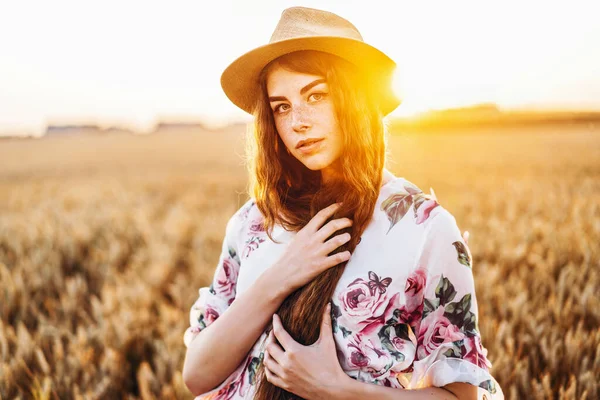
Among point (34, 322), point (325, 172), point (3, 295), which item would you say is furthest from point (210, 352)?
point (3, 295)

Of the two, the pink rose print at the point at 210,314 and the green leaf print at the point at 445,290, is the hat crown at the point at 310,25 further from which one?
the pink rose print at the point at 210,314

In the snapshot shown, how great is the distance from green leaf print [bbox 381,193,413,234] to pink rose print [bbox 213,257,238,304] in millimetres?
596

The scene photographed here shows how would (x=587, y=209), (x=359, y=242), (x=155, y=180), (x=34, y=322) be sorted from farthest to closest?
(x=155, y=180), (x=587, y=209), (x=34, y=322), (x=359, y=242)

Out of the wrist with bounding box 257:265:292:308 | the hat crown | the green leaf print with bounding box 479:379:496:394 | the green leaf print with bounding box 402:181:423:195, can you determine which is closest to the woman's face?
the hat crown

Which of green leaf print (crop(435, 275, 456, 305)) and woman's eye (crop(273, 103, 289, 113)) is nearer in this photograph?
green leaf print (crop(435, 275, 456, 305))

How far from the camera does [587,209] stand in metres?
5.57

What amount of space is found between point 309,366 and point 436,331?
351mm

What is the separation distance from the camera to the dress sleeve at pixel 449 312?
1.25 meters

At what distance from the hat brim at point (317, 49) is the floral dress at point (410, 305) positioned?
417 millimetres

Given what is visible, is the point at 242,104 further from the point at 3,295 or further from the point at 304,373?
the point at 3,295

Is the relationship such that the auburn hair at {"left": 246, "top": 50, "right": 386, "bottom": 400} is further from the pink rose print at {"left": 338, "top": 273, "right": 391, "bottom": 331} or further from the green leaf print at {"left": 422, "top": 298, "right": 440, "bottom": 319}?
the green leaf print at {"left": 422, "top": 298, "right": 440, "bottom": 319}

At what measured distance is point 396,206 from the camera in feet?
4.52

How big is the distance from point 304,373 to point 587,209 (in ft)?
17.8

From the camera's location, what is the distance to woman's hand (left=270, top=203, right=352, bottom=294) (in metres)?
1.34
